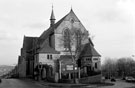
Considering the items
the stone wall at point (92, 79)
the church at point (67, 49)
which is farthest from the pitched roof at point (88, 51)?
the stone wall at point (92, 79)

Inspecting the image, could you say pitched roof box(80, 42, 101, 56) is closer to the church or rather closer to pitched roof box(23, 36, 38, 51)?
the church

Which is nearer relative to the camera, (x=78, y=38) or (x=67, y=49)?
(x=78, y=38)

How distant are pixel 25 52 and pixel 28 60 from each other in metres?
4.35

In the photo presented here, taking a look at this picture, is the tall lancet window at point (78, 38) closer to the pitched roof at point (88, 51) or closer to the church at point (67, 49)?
the church at point (67, 49)

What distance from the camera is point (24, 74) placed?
85938mm

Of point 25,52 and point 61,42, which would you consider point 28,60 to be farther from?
point 61,42

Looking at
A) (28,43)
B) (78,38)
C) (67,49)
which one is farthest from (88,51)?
(28,43)

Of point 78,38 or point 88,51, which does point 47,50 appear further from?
point 88,51

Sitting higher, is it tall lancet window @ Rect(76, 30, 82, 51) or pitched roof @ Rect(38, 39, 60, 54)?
tall lancet window @ Rect(76, 30, 82, 51)

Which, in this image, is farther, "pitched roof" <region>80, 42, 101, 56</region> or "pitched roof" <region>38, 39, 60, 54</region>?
"pitched roof" <region>38, 39, 60, 54</region>

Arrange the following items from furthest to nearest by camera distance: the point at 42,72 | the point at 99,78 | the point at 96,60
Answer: the point at 96,60
the point at 42,72
the point at 99,78

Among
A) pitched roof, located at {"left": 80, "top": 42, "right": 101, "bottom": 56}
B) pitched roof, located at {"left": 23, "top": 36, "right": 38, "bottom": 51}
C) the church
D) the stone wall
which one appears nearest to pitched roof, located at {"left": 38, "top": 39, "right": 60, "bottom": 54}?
the church

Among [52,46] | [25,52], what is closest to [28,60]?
[25,52]

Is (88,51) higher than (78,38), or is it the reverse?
(78,38)
